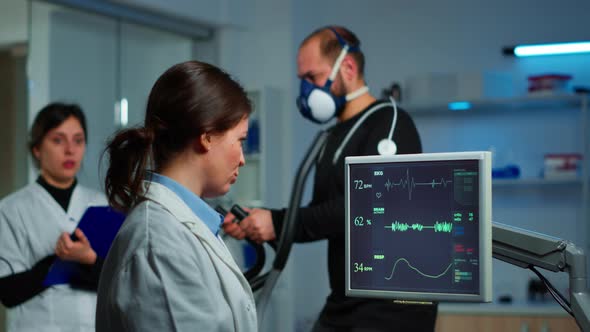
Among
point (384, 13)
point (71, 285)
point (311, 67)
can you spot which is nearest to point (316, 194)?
point (311, 67)

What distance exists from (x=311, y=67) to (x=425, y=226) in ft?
2.93

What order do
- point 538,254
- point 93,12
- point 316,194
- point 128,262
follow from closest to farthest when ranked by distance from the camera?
1. point 128,262
2. point 538,254
3. point 316,194
4. point 93,12

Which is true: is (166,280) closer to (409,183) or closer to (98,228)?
(409,183)

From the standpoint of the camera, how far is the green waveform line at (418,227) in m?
1.43

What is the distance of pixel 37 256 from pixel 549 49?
3238 mm

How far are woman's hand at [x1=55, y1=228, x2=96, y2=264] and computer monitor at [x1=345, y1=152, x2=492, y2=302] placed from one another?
105 cm

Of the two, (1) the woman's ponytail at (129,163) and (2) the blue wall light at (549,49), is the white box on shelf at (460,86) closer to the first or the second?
(2) the blue wall light at (549,49)

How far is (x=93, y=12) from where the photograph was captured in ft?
13.7

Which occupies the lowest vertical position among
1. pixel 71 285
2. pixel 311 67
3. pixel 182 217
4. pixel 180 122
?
pixel 71 285

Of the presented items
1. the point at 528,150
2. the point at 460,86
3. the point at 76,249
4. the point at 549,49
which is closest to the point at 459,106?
the point at 460,86

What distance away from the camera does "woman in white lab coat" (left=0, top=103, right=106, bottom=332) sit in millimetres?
2287

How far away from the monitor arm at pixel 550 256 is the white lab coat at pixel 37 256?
1.40 metres

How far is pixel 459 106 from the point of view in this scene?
4520 mm

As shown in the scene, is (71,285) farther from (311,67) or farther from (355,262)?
(355,262)
